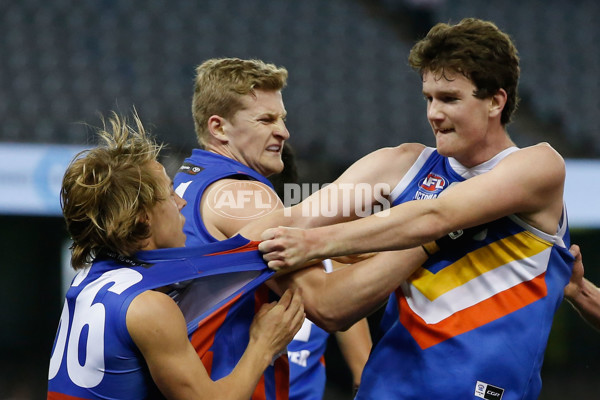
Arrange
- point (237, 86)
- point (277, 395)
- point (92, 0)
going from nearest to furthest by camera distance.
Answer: point (277, 395)
point (237, 86)
point (92, 0)

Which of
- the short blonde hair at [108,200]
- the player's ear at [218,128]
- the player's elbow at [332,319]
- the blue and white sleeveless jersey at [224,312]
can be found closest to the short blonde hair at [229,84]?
the player's ear at [218,128]

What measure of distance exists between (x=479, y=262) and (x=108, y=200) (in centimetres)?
123

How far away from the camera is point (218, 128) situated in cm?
325

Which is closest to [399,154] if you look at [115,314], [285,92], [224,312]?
[224,312]

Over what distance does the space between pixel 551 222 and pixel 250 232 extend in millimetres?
1021

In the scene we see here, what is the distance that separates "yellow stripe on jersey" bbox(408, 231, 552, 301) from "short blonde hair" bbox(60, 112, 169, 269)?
946mm

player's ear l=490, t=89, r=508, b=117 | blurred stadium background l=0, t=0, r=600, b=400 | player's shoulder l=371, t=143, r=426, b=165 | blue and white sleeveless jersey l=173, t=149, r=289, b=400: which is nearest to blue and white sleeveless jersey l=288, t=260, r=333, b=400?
blue and white sleeveless jersey l=173, t=149, r=289, b=400

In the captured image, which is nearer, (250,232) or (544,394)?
(250,232)

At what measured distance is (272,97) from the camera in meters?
3.23

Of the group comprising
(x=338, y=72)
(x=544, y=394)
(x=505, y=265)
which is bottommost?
(x=544, y=394)

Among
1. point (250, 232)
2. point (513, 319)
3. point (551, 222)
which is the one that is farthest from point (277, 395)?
point (551, 222)

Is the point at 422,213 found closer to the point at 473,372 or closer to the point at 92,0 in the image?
the point at 473,372

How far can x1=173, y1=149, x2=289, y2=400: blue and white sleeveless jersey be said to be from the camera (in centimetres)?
251

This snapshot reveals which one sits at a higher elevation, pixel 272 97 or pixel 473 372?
pixel 272 97
